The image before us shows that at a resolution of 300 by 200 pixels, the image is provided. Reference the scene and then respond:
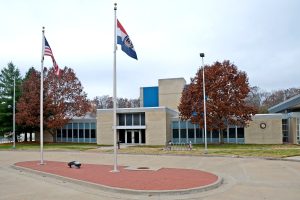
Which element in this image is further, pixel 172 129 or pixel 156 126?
pixel 172 129

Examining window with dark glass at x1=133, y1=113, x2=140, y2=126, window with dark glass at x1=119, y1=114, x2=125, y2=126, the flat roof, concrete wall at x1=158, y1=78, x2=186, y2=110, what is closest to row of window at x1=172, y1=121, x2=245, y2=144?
window with dark glass at x1=133, y1=113, x2=140, y2=126

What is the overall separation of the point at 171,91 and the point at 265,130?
21.2 meters

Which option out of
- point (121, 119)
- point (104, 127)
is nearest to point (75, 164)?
point (104, 127)

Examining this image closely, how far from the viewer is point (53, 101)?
5106cm

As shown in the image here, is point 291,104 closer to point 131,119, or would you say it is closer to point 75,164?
point 131,119

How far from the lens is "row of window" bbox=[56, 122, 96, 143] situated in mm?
52812

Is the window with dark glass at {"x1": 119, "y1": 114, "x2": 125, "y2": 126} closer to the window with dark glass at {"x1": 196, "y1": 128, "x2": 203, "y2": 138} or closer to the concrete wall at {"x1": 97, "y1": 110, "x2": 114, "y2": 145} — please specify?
the concrete wall at {"x1": 97, "y1": 110, "x2": 114, "y2": 145}

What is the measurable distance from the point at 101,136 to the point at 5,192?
35.6 m

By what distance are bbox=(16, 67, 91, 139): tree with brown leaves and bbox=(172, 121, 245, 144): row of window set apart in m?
14.3

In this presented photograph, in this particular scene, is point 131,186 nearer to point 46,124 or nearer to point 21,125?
point 46,124

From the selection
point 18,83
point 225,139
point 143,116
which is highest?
point 18,83

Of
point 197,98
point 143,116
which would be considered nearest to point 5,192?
point 197,98

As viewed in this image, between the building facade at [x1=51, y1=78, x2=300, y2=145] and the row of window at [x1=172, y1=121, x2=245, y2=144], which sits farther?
the row of window at [x1=172, y1=121, x2=245, y2=144]

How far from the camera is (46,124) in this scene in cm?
4922
